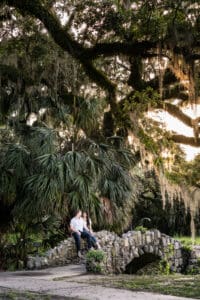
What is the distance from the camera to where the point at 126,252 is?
13375 mm

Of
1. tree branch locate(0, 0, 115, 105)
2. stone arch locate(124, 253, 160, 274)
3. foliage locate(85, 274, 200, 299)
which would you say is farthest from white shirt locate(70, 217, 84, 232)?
tree branch locate(0, 0, 115, 105)

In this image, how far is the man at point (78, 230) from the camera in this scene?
12.1 meters

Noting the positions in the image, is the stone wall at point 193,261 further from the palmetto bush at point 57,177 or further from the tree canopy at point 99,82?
the palmetto bush at point 57,177

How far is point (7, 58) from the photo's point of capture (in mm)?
11805

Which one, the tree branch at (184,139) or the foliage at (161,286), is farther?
the tree branch at (184,139)

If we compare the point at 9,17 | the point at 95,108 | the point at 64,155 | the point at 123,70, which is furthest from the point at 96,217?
the point at 9,17

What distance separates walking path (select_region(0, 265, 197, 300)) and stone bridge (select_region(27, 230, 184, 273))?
4.92ft

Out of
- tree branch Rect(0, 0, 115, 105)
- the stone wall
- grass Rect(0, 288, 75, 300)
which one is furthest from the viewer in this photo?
the stone wall

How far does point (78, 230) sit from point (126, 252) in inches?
66.7

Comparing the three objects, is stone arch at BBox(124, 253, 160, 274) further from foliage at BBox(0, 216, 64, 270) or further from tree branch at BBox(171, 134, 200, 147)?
tree branch at BBox(171, 134, 200, 147)

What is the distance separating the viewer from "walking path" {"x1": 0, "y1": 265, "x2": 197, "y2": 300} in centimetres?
699

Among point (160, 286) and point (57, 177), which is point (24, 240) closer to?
point (57, 177)

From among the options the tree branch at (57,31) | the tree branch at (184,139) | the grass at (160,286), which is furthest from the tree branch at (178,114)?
the grass at (160,286)

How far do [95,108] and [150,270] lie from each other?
4.92m
